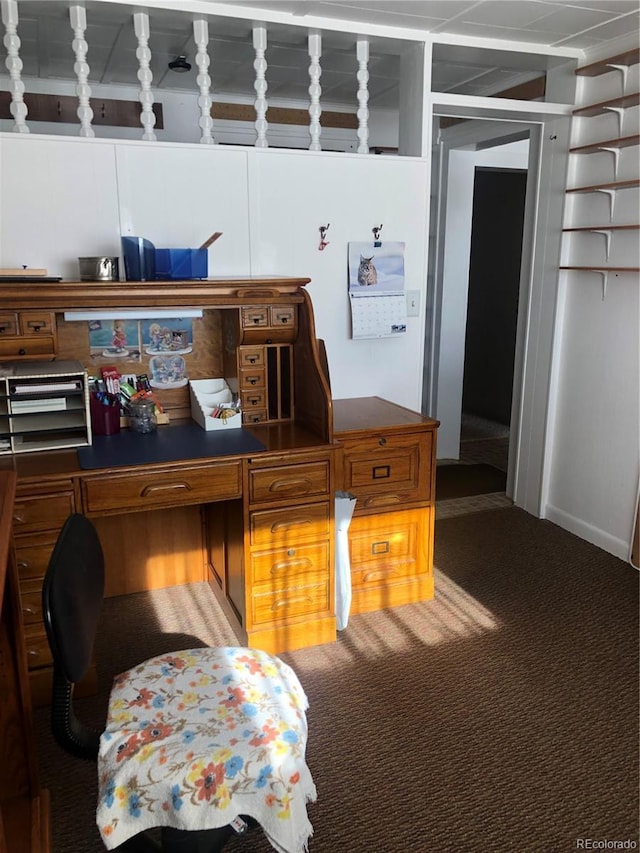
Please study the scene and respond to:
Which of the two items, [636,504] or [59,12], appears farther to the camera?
[636,504]

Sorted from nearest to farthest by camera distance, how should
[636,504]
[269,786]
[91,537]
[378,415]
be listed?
[269,786]
[91,537]
[378,415]
[636,504]

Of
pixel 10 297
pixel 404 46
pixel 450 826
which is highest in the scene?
pixel 404 46

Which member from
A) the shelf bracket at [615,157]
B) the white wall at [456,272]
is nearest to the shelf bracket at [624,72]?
the shelf bracket at [615,157]

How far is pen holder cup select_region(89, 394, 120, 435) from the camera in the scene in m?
2.66

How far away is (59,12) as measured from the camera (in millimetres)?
2785

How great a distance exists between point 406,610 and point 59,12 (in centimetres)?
284

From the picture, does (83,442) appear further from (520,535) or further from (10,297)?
(520,535)

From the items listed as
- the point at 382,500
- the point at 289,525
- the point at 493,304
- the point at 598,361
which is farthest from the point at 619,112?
the point at 493,304

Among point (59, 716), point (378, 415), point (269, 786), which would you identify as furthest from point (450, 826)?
point (378, 415)

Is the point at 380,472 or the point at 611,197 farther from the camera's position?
the point at 611,197

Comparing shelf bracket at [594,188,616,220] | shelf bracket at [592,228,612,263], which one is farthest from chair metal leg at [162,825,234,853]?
shelf bracket at [594,188,616,220]

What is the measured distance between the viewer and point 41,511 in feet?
7.38

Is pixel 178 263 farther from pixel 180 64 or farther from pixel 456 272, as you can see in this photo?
pixel 456 272

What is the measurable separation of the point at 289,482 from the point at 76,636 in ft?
3.84
